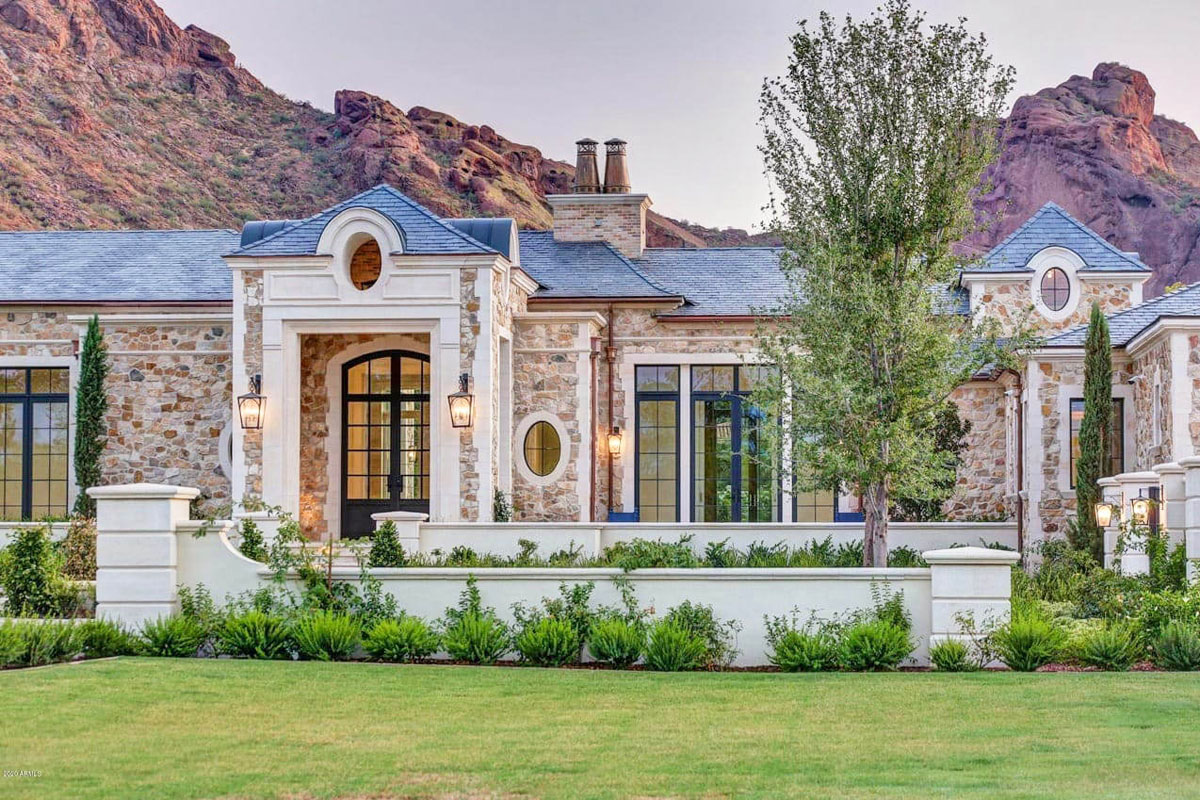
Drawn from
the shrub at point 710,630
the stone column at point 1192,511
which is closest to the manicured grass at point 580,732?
the shrub at point 710,630

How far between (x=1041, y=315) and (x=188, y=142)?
1961 inches

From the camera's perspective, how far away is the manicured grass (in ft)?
26.1

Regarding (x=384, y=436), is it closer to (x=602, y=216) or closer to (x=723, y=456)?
(x=723, y=456)

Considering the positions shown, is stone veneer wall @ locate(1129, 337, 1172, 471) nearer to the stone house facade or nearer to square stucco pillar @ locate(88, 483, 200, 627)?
the stone house facade

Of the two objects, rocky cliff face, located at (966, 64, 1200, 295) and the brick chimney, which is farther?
rocky cliff face, located at (966, 64, 1200, 295)

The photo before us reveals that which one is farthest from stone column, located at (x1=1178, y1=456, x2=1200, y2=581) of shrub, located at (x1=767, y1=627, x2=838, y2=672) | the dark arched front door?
the dark arched front door

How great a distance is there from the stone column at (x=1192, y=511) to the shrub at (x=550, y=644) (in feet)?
21.1

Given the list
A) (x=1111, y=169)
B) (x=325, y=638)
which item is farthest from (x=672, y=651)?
(x=1111, y=169)

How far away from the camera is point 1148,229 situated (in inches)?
2409

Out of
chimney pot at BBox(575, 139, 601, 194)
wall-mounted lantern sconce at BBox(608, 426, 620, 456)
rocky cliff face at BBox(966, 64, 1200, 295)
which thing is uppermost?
rocky cliff face at BBox(966, 64, 1200, 295)

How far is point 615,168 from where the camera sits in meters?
26.8

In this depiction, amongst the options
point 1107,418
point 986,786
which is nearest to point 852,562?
point 1107,418

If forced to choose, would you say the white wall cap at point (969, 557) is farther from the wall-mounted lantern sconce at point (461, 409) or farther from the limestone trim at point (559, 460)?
the limestone trim at point (559, 460)

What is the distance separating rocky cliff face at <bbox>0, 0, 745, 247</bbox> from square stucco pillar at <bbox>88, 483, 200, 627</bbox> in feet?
147
